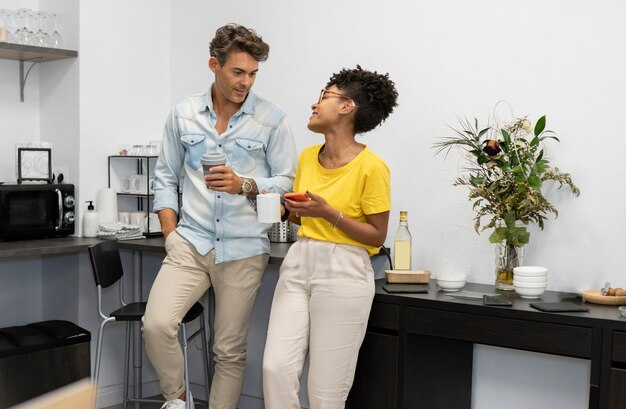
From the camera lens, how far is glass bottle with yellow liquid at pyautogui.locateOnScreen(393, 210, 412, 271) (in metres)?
3.18

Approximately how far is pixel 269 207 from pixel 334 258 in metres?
0.29

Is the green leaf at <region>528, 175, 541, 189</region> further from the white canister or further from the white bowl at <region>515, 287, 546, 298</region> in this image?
the white canister

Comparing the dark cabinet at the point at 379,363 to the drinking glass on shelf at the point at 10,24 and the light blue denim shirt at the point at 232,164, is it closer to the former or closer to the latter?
the light blue denim shirt at the point at 232,164

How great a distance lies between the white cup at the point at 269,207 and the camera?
9.01 ft

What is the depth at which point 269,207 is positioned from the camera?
2.75m

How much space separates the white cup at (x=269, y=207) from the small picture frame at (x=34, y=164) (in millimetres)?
1650

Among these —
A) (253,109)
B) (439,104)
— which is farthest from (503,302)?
(253,109)

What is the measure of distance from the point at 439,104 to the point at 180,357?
1475 mm

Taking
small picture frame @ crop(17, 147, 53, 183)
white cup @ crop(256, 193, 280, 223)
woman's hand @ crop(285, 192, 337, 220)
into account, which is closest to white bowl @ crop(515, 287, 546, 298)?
woman's hand @ crop(285, 192, 337, 220)

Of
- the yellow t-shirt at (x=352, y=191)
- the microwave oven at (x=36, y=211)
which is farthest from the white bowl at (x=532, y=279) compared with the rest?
the microwave oven at (x=36, y=211)

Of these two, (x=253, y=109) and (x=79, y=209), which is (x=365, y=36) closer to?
(x=253, y=109)

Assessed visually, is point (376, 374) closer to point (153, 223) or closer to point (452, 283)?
point (452, 283)

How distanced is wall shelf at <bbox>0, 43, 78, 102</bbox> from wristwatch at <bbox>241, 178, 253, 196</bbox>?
1.48 m

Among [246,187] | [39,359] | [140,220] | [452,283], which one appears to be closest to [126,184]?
[140,220]
